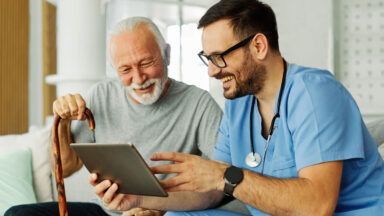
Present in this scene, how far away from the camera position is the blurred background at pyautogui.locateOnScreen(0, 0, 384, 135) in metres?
2.66

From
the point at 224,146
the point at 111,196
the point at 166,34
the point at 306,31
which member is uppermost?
the point at 166,34

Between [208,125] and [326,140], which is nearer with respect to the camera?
[326,140]

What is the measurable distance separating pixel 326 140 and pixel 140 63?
2.79 feet

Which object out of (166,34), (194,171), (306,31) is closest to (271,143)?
(194,171)

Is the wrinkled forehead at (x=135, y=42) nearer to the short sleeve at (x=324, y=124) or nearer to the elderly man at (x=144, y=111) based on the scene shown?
the elderly man at (x=144, y=111)

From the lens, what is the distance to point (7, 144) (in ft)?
6.76

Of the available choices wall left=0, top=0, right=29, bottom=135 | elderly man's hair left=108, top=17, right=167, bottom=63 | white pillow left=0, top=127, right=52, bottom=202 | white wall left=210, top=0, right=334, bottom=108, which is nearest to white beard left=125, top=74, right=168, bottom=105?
elderly man's hair left=108, top=17, right=167, bottom=63

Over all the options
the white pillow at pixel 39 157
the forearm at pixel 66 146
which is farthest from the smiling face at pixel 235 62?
the white pillow at pixel 39 157

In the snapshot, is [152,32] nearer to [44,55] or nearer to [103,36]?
[103,36]

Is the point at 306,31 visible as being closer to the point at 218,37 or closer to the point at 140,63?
the point at 140,63

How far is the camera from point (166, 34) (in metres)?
5.46

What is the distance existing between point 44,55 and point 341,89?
466cm

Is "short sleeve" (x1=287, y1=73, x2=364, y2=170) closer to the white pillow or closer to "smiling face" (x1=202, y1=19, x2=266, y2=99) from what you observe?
"smiling face" (x1=202, y1=19, x2=266, y2=99)

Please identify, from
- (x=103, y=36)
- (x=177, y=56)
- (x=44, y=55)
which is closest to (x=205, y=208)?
(x=103, y=36)
